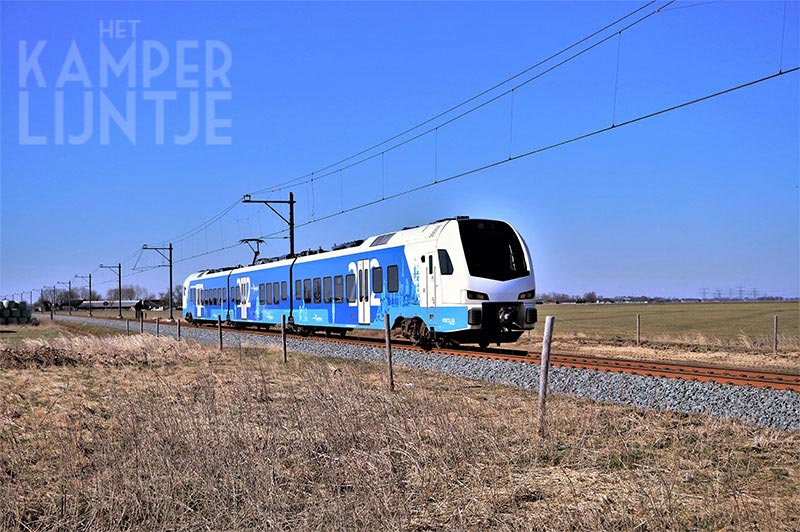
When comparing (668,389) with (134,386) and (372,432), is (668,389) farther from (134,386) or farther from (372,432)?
(134,386)

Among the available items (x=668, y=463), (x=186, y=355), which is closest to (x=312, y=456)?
(x=668, y=463)

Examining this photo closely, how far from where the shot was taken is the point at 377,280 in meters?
23.8

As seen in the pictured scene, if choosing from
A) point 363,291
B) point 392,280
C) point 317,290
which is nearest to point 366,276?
point 363,291

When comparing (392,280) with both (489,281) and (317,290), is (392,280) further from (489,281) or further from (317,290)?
(317,290)

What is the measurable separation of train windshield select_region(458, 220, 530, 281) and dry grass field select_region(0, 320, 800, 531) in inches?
296

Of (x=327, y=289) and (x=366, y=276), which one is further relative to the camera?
(x=327, y=289)

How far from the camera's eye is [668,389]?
11836 mm

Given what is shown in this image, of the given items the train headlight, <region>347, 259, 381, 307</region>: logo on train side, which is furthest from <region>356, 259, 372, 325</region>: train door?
the train headlight

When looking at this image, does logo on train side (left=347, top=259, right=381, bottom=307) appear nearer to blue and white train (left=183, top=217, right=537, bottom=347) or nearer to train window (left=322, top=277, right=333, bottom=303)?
blue and white train (left=183, top=217, right=537, bottom=347)

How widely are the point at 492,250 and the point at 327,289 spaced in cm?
988

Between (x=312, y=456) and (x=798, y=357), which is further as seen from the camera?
(x=798, y=357)

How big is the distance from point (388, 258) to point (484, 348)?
424 cm

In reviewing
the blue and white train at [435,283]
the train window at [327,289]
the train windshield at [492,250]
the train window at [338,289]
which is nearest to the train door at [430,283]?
the blue and white train at [435,283]

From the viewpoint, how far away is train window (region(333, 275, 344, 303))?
2691 cm
